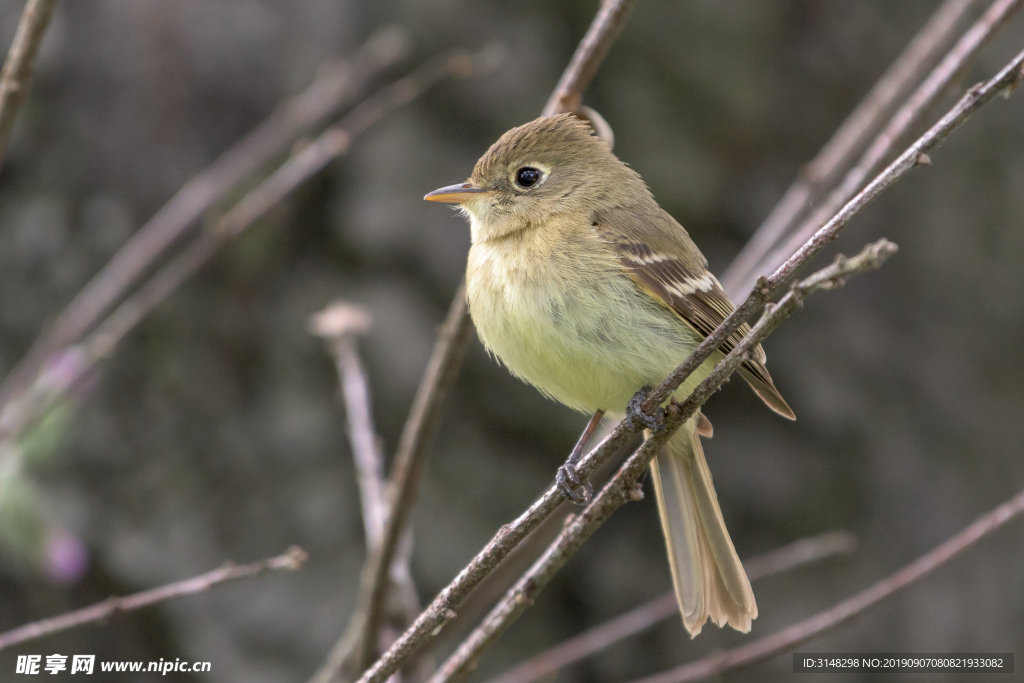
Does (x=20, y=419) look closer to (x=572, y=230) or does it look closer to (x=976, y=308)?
(x=572, y=230)

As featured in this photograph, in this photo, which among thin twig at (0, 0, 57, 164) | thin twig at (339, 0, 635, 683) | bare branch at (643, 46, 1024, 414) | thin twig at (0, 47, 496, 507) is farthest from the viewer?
thin twig at (0, 47, 496, 507)

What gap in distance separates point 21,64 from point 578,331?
1.30 m

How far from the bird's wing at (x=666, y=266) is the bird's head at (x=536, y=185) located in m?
0.10

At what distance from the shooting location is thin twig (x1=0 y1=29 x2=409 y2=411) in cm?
275

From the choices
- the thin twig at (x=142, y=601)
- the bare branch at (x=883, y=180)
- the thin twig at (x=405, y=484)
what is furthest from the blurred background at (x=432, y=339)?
the bare branch at (x=883, y=180)

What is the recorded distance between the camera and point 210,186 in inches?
126

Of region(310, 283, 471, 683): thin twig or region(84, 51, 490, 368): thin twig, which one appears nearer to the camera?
region(310, 283, 471, 683): thin twig

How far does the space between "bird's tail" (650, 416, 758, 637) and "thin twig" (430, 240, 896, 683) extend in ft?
1.18

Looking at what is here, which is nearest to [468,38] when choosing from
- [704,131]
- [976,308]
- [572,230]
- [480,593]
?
[704,131]

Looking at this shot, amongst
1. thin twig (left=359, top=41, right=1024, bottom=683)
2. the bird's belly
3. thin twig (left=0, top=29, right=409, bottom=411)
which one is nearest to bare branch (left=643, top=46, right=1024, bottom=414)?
thin twig (left=359, top=41, right=1024, bottom=683)

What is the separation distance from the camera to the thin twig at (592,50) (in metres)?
2.34

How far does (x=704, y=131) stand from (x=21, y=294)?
3069 mm

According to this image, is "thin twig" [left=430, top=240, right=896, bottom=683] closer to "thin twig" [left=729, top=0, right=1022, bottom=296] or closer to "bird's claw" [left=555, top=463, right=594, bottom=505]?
"bird's claw" [left=555, top=463, right=594, bottom=505]

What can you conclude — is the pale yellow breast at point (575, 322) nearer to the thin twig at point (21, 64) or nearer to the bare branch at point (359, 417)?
the bare branch at point (359, 417)
